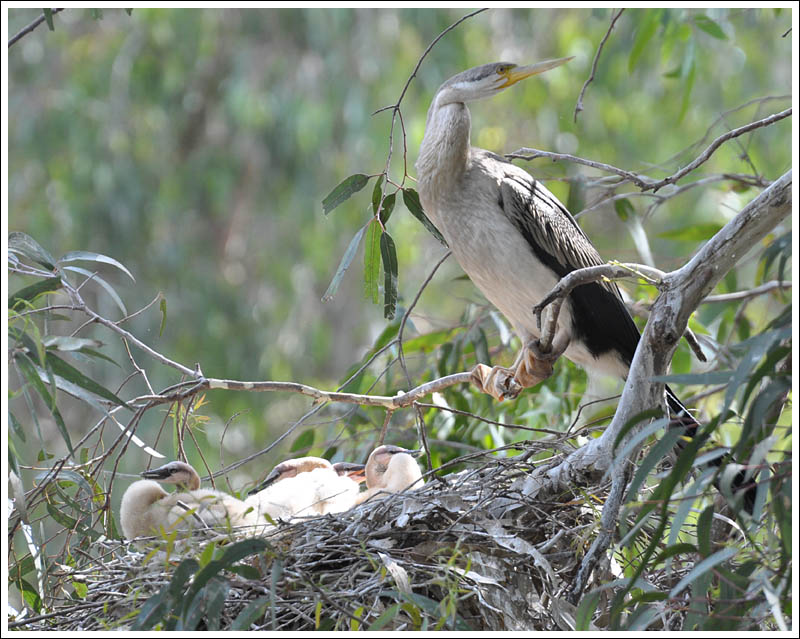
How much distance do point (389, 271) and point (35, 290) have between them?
2.65ft

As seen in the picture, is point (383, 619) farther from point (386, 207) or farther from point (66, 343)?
point (386, 207)

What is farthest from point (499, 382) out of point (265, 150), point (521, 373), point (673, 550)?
point (265, 150)

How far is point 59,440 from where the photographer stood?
268 inches

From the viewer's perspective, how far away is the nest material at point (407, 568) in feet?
5.58

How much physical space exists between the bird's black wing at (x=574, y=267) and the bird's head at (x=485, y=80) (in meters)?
0.24

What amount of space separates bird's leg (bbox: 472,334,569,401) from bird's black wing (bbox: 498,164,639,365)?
0.08 metres

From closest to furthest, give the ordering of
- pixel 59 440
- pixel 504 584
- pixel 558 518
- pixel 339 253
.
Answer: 1. pixel 504 584
2. pixel 558 518
3. pixel 59 440
4. pixel 339 253

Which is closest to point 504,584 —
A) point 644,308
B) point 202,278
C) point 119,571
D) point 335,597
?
point 335,597

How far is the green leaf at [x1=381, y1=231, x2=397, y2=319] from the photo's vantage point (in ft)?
7.45

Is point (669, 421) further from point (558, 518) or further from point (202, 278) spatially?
point (202, 278)

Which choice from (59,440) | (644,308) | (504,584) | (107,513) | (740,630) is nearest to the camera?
(740,630)

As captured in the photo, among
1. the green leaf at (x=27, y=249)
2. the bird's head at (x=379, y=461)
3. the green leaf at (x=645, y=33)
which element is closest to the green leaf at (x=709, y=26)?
the green leaf at (x=645, y=33)

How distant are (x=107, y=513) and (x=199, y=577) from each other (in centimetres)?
71

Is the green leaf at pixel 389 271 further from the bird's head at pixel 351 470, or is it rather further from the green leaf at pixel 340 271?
the bird's head at pixel 351 470
